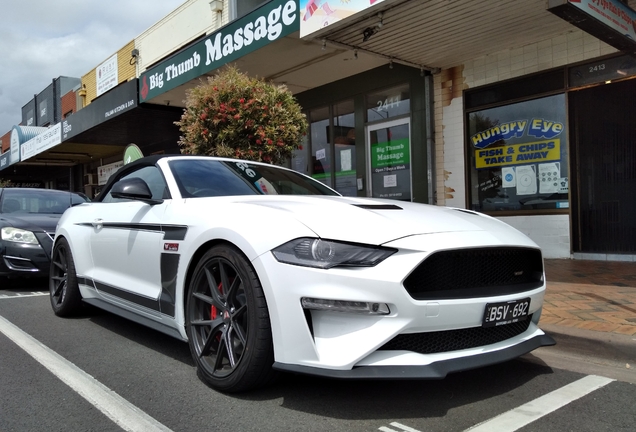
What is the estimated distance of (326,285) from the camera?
8.23 ft

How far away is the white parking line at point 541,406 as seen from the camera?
2.53 m

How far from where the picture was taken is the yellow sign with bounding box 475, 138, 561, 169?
8.10 meters

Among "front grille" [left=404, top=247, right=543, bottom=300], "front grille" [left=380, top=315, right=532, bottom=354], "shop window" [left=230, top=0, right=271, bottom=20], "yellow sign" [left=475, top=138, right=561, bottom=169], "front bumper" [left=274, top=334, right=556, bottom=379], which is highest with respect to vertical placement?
"shop window" [left=230, top=0, right=271, bottom=20]

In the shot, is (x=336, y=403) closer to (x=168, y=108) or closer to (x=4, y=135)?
(x=168, y=108)

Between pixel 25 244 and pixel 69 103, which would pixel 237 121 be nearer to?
pixel 25 244

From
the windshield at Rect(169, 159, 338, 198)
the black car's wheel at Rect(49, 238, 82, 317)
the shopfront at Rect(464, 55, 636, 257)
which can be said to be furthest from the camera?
the shopfront at Rect(464, 55, 636, 257)

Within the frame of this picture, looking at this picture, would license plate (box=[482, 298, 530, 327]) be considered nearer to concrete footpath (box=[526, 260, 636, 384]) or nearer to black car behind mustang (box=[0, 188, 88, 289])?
concrete footpath (box=[526, 260, 636, 384])

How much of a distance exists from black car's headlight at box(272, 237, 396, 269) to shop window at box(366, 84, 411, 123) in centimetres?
797

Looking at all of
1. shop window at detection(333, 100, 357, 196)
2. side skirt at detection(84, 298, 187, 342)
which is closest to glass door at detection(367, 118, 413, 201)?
shop window at detection(333, 100, 357, 196)

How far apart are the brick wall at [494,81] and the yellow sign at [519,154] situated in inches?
15.6

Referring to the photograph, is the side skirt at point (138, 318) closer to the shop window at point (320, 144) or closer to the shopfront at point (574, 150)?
the shopfront at point (574, 150)

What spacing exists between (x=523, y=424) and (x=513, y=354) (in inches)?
14.2

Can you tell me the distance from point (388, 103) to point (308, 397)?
8.51 meters

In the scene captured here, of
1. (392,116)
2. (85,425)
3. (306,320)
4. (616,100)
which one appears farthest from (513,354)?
(392,116)
